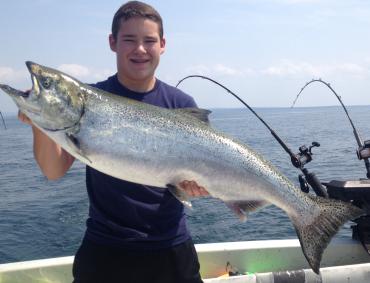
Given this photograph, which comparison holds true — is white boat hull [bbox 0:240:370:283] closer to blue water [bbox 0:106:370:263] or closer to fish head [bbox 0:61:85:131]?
fish head [bbox 0:61:85:131]

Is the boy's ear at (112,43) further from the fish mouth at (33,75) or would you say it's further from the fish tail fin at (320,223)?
the fish tail fin at (320,223)

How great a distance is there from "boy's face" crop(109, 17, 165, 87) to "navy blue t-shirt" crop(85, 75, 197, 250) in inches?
35.3

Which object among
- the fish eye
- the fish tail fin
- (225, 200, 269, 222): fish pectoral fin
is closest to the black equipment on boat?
the fish tail fin

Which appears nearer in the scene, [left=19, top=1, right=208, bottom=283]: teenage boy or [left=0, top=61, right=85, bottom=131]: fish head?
[left=0, top=61, right=85, bottom=131]: fish head

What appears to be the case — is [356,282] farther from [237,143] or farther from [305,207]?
[237,143]

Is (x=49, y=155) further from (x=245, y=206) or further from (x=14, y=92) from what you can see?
(x=245, y=206)

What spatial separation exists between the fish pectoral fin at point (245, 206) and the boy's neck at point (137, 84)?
3.97 ft

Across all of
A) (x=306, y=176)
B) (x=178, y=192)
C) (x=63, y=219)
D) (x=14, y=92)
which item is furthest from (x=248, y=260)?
(x=63, y=219)

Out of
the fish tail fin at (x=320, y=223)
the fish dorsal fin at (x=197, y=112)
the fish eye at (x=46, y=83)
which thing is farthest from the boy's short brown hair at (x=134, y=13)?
the fish tail fin at (x=320, y=223)

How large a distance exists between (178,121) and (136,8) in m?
1.02

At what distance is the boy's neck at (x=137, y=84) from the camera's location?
370cm

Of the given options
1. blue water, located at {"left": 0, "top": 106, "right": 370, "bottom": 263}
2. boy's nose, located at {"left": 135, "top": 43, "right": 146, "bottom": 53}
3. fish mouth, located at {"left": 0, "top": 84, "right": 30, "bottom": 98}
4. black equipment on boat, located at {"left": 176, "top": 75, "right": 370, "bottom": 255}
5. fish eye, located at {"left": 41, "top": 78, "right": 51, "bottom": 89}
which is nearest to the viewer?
fish mouth, located at {"left": 0, "top": 84, "right": 30, "bottom": 98}

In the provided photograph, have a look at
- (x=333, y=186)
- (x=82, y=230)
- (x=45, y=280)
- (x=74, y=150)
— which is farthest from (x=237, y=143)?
(x=82, y=230)

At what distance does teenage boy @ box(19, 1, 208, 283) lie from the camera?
338cm
